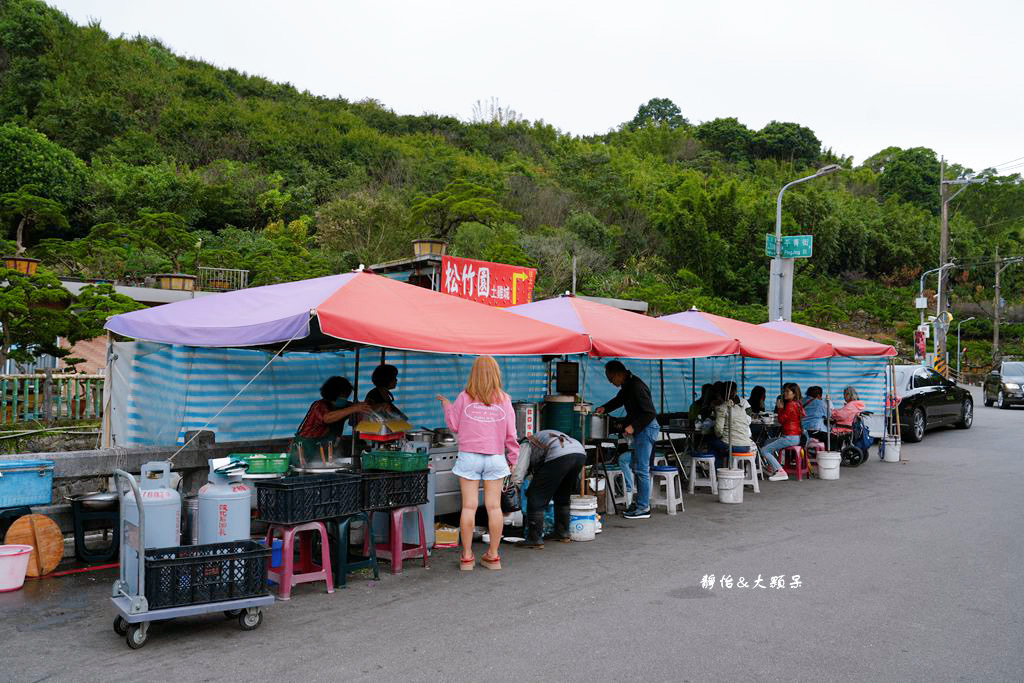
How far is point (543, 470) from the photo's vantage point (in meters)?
7.26

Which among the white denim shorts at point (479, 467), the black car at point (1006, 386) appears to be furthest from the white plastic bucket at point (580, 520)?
the black car at point (1006, 386)

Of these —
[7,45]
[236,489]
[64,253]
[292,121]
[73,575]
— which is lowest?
[73,575]

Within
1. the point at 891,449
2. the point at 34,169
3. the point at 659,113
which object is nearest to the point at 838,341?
the point at 891,449

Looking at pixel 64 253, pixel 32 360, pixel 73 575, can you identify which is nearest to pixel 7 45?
pixel 64 253

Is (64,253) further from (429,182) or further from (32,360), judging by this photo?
(429,182)

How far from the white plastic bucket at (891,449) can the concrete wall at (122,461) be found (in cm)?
1090

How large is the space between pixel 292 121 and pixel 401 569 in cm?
6063

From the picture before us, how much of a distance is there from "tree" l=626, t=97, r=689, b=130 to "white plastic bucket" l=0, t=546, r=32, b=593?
3510 inches

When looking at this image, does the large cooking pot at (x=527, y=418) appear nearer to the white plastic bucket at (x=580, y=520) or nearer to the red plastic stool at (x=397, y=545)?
the white plastic bucket at (x=580, y=520)

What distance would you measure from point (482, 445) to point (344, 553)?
138 centimetres

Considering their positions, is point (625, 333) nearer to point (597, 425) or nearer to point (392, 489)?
point (597, 425)

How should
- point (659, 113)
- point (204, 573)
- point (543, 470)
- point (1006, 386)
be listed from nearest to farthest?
Answer: point (204, 573), point (543, 470), point (1006, 386), point (659, 113)

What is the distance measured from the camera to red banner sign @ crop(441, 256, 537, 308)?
13.2m

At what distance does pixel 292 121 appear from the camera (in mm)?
61688
